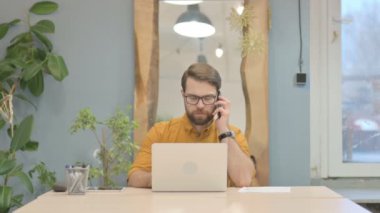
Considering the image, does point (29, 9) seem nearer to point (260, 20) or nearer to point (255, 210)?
point (260, 20)

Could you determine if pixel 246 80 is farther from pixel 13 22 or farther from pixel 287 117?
pixel 13 22

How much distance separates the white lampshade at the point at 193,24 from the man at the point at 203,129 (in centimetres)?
33

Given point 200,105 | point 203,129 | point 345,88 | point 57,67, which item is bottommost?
point 203,129

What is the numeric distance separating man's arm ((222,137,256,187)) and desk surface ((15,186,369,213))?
23 centimetres

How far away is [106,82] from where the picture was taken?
3111 mm

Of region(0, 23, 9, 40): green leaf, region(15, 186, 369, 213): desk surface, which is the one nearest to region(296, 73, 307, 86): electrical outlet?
region(15, 186, 369, 213): desk surface

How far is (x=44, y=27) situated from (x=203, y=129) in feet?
4.19

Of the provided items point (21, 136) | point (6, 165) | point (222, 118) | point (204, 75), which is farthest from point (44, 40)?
point (222, 118)

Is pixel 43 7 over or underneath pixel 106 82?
over

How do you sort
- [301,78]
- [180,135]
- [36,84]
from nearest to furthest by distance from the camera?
[180,135] < [36,84] < [301,78]

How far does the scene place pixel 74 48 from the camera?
10.2 ft

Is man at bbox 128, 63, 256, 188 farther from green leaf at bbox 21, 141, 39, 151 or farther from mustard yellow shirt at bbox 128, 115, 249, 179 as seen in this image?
green leaf at bbox 21, 141, 39, 151

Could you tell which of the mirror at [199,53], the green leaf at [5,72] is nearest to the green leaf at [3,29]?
the green leaf at [5,72]

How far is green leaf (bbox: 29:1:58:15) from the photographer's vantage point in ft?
9.82
